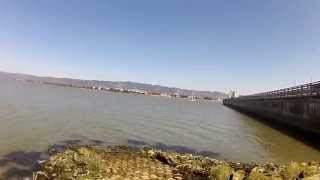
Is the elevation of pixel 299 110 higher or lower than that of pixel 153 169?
higher

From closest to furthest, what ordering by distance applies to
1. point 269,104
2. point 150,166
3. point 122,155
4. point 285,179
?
point 285,179 → point 150,166 → point 122,155 → point 269,104

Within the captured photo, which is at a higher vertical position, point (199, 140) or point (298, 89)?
point (298, 89)

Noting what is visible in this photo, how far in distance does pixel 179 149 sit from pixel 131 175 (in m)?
10.1

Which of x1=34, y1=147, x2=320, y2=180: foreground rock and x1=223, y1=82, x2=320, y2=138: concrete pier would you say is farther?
x1=223, y1=82, x2=320, y2=138: concrete pier

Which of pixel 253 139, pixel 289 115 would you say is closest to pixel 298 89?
pixel 289 115

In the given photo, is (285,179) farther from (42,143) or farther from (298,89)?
(298,89)

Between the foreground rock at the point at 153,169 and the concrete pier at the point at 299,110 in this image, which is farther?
the concrete pier at the point at 299,110

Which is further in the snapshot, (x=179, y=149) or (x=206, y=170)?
(x=179, y=149)

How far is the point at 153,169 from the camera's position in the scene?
42.5 feet

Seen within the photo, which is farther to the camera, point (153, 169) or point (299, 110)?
point (299, 110)

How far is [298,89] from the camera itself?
1425 inches

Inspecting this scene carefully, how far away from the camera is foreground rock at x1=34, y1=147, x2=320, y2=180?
11.4 meters

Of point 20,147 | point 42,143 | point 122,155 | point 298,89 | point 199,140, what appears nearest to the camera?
point 122,155

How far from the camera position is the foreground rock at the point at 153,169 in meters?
11.4
